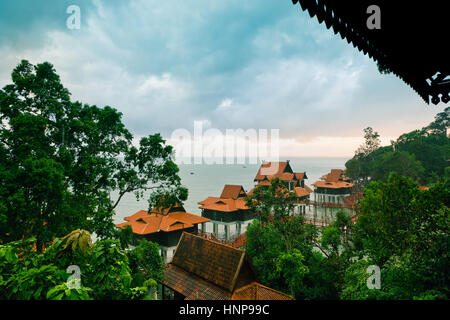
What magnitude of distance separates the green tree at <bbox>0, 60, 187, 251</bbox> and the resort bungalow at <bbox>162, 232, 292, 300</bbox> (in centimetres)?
417

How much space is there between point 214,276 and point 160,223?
12.4 m

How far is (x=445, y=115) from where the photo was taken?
6016 centimetres

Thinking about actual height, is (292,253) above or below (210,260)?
above

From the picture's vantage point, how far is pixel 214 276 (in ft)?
43.1

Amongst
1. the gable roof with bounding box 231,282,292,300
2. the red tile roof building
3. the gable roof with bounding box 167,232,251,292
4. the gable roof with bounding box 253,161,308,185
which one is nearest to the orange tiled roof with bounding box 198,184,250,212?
the red tile roof building

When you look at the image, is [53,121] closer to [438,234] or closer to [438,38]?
[438,38]

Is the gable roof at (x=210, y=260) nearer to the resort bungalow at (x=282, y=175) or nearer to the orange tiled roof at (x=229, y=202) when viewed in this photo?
the orange tiled roof at (x=229, y=202)

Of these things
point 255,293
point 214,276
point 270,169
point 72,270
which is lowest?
point 255,293

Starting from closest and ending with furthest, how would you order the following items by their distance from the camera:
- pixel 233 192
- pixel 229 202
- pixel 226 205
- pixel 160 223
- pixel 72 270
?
pixel 72 270 < pixel 160 223 < pixel 226 205 < pixel 229 202 < pixel 233 192

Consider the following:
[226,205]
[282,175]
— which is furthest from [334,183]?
[226,205]

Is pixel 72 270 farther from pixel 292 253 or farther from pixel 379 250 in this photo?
pixel 379 250

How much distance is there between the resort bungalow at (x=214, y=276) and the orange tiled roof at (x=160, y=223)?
797 cm

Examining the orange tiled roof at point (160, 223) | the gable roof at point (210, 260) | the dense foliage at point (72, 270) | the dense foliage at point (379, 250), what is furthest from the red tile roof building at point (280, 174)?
the dense foliage at point (72, 270)
